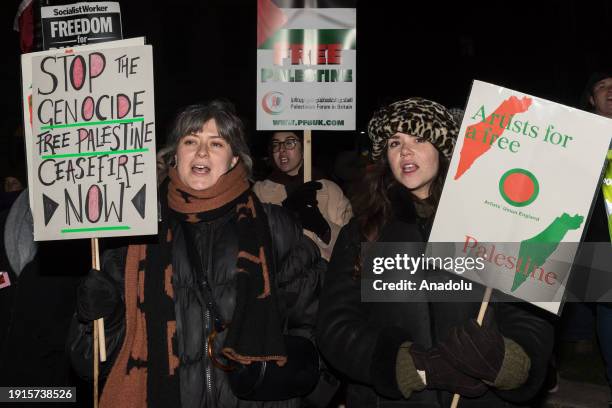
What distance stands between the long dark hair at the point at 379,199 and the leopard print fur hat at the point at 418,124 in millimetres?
79

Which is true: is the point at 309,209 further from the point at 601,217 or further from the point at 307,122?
the point at 601,217

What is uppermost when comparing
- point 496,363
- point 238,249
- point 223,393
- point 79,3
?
point 79,3

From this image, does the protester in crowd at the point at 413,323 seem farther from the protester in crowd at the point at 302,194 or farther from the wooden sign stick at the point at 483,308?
the protester in crowd at the point at 302,194

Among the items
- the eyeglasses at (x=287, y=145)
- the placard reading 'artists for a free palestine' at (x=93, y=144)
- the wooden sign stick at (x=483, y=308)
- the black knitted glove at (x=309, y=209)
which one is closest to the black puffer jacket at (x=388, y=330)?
the wooden sign stick at (x=483, y=308)

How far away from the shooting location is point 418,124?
3.20m

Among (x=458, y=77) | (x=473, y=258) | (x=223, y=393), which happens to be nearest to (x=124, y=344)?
(x=223, y=393)

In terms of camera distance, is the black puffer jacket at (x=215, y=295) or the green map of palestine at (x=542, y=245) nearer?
the green map of palestine at (x=542, y=245)

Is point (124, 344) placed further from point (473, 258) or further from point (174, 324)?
point (473, 258)

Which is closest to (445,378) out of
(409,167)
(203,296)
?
(409,167)

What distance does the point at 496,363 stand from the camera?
275 centimetres

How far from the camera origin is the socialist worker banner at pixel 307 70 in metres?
5.85

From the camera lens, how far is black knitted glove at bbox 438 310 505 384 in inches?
108

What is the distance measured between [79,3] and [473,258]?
2998 millimetres

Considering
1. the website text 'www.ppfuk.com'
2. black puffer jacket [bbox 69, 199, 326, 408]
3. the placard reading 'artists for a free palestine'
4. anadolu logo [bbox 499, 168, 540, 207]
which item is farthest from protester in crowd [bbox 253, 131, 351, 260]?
anadolu logo [bbox 499, 168, 540, 207]
